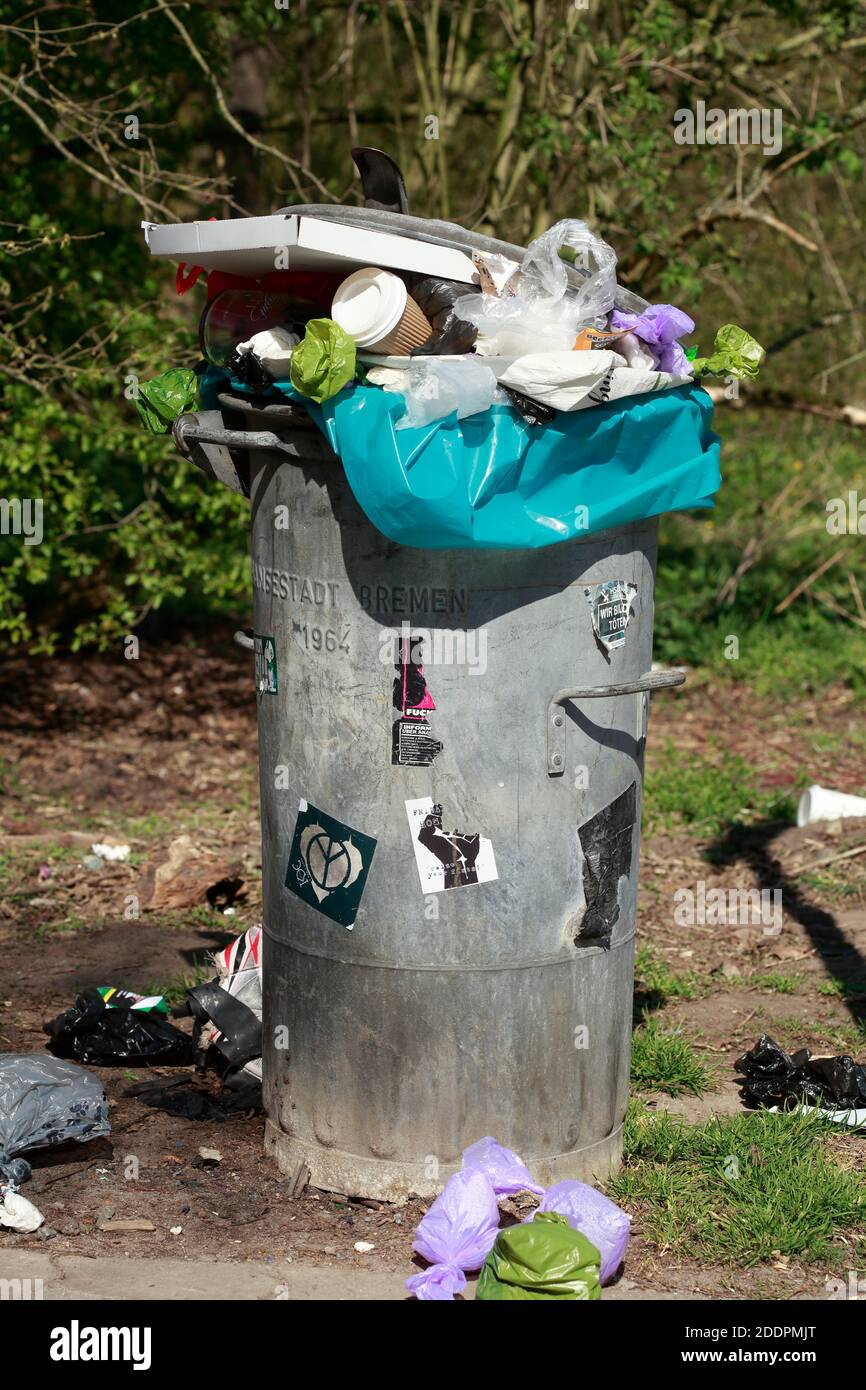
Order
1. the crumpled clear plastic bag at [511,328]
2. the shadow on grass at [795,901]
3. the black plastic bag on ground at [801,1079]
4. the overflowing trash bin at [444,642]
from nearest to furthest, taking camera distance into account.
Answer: the overflowing trash bin at [444,642] → the crumpled clear plastic bag at [511,328] → the black plastic bag on ground at [801,1079] → the shadow on grass at [795,901]

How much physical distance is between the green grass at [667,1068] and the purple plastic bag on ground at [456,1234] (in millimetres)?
1110

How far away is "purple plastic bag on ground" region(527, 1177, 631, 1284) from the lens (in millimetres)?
3172

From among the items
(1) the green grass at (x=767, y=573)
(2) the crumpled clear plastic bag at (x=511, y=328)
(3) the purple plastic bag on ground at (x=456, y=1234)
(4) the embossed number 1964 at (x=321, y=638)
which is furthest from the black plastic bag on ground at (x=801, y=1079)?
(1) the green grass at (x=767, y=573)

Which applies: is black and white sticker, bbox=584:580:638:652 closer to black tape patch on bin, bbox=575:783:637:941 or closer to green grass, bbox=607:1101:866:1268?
black tape patch on bin, bbox=575:783:637:941

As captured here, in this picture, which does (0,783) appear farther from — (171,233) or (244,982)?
(171,233)

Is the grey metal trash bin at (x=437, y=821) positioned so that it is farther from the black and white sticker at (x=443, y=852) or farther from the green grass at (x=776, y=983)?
the green grass at (x=776, y=983)

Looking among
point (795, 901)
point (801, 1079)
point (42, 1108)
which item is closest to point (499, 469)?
point (42, 1108)

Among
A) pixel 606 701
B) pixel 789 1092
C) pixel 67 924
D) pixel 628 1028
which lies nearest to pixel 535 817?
pixel 606 701

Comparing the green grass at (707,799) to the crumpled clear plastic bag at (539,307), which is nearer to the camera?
the crumpled clear plastic bag at (539,307)

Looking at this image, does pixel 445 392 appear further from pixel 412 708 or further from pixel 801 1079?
pixel 801 1079

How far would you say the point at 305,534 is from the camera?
3.32m

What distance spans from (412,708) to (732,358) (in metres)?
1.11

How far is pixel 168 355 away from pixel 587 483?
3785mm

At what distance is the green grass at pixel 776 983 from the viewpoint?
5.03 m
